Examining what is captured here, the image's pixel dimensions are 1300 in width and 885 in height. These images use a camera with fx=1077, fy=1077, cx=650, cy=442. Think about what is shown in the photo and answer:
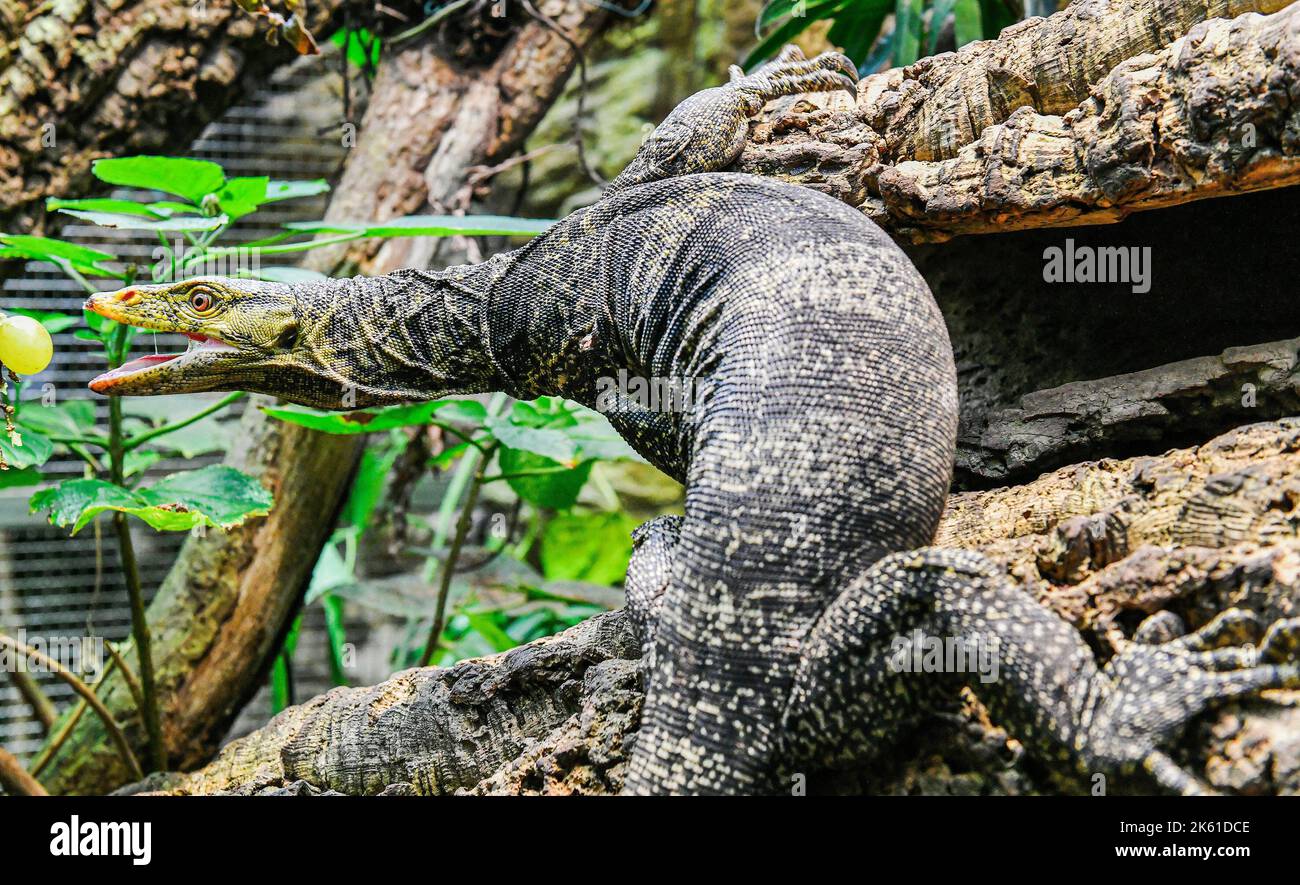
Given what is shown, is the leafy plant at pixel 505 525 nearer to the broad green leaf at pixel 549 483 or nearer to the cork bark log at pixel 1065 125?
the broad green leaf at pixel 549 483

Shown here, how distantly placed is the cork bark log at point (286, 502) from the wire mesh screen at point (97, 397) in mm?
721

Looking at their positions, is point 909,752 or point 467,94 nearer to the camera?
point 909,752

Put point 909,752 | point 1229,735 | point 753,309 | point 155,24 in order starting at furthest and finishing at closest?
point 155,24
point 753,309
point 909,752
point 1229,735

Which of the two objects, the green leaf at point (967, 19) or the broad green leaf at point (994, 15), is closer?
the green leaf at point (967, 19)

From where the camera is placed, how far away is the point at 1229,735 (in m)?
1.86

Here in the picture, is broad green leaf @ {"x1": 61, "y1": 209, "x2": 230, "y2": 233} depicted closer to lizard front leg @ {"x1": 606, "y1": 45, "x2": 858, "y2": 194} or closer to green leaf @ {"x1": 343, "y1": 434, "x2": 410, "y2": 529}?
lizard front leg @ {"x1": 606, "y1": 45, "x2": 858, "y2": 194}

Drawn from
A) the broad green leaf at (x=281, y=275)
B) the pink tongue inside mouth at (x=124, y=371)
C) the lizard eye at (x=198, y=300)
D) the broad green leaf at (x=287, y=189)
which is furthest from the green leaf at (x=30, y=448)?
the broad green leaf at (x=287, y=189)

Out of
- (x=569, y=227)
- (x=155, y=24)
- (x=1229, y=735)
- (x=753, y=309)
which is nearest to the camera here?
(x=1229, y=735)

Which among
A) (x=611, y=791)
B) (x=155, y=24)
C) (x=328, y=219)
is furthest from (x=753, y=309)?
(x=155, y=24)

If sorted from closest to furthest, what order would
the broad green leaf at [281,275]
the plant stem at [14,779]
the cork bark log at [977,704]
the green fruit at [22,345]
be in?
the cork bark log at [977,704] → the green fruit at [22,345] → the plant stem at [14,779] → the broad green leaf at [281,275]

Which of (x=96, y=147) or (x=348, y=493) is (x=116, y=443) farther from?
(x=96, y=147)

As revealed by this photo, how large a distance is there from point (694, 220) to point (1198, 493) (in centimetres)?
142

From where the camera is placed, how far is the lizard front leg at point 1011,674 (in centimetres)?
187
